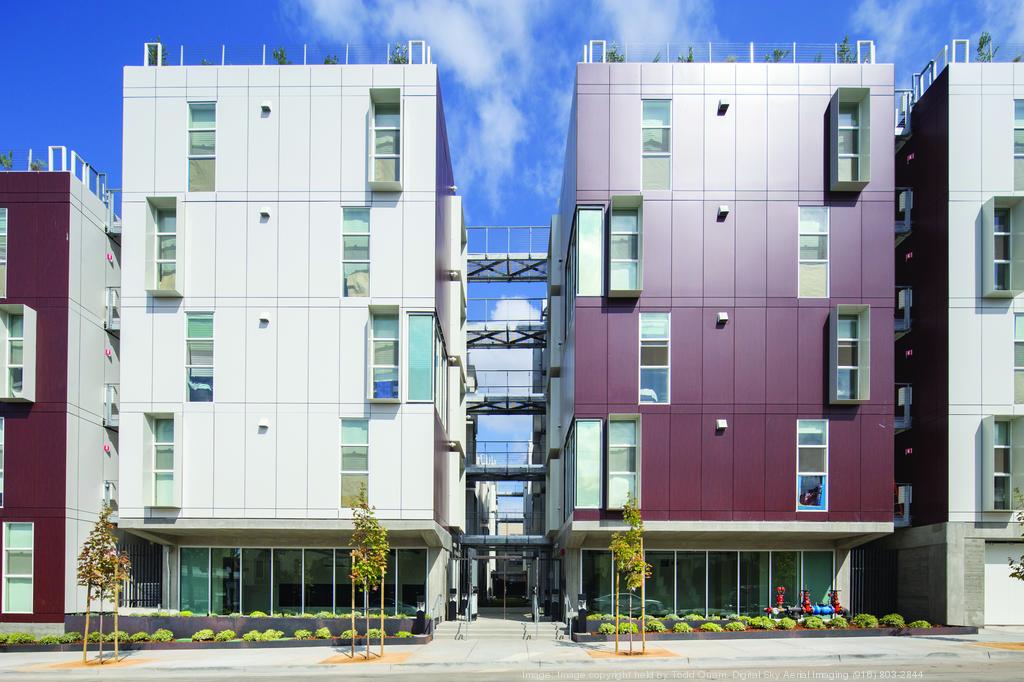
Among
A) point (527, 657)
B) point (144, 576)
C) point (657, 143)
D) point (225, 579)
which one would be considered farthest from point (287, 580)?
point (657, 143)

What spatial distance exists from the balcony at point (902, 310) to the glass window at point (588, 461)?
1102 centimetres

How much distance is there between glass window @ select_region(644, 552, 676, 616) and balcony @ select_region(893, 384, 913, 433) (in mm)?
8620

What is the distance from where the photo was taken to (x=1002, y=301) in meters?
30.1

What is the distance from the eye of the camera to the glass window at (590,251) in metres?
30.1

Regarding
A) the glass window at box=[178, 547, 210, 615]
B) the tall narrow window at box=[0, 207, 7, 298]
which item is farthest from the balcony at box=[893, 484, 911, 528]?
the tall narrow window at box=[0, 207, 7, 298]

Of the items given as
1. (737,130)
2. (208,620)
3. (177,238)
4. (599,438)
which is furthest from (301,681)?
(737,130)

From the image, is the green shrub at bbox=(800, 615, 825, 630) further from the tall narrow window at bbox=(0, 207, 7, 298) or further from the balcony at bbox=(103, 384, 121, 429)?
the tall narrow window at bbox=(0, 207, 7, 298)

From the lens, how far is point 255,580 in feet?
102

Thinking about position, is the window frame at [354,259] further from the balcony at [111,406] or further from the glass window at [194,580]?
the balcony at [111,406]

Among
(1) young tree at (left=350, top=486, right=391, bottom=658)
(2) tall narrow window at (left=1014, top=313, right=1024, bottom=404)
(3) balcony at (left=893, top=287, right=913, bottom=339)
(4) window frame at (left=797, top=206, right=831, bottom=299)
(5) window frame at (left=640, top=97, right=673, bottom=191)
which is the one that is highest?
(5) window frame at (left=640, top=97, right=673, bottom=191)

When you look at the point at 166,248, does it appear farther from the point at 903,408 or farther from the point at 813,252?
the point at 903,408

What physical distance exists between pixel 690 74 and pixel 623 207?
4582 millimetres

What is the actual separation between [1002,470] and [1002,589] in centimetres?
357

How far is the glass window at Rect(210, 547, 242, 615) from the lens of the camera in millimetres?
30688
